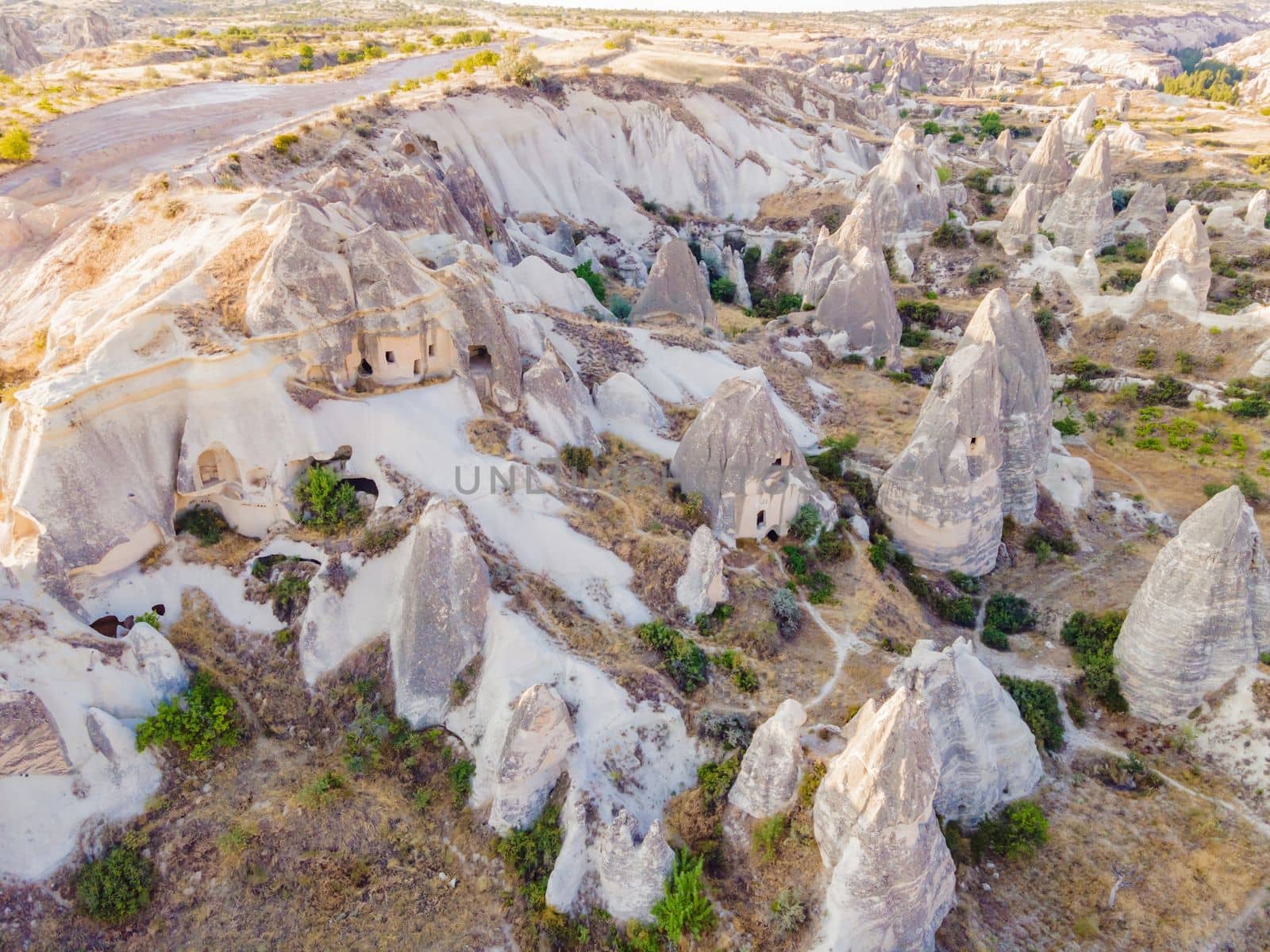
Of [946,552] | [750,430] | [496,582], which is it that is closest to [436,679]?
[496,582]

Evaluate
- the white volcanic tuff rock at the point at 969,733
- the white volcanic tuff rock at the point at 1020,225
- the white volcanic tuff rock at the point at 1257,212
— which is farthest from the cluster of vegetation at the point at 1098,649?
the white volcanic tuff rock at the point at 1257,212

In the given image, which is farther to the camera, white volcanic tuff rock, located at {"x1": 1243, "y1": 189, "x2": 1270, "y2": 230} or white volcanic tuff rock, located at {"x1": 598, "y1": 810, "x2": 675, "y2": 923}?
white volcanic tuff rock, located at {"x1": 1243, "y1": 189, "x2": 1270, "y2": 230}

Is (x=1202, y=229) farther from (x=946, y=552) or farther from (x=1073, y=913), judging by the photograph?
(x=1073, y=913)

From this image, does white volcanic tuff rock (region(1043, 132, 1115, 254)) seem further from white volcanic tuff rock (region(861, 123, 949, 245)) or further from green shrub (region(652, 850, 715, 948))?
green shrub (region(652, 850, 715, 948))

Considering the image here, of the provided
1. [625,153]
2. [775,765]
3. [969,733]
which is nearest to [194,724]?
[775,765]

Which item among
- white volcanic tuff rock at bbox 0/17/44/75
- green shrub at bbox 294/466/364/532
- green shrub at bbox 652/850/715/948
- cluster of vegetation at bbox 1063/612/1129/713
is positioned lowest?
cluster of vegetation at bbox 1063/612/1129/713

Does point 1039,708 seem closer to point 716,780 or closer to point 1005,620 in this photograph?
point 1005,620

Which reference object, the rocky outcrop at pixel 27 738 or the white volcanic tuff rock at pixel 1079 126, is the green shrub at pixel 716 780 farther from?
the white volcanic tuff rock at pixel 1079 126

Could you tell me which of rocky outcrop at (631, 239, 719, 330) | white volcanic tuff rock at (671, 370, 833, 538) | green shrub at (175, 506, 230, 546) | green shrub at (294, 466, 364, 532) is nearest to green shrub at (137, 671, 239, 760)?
green shrub at (175, 506, 230, 546)
